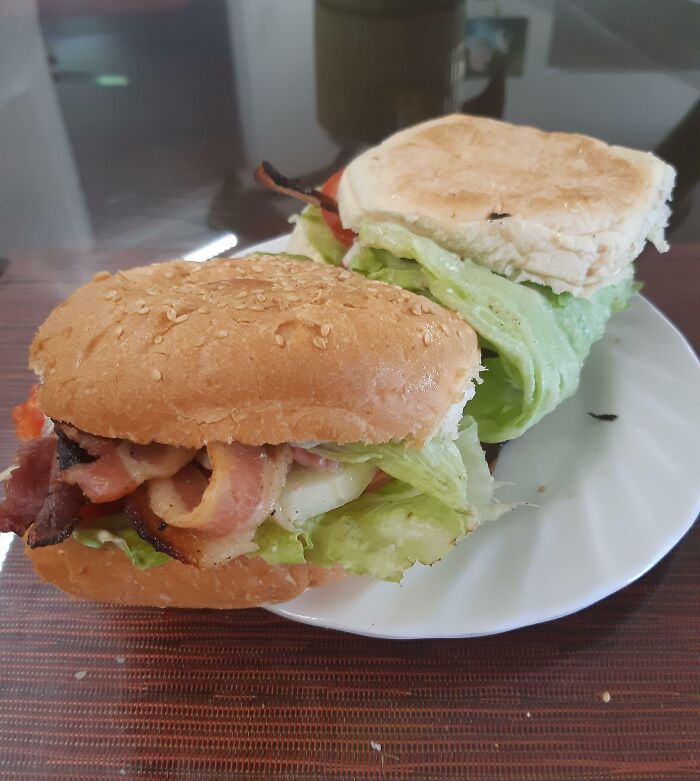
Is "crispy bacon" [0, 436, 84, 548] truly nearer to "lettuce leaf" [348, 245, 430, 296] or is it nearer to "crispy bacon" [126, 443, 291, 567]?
"crispy bacon" [126, 443, 291, 567]

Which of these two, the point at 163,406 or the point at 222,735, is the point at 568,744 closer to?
the point at 222,735

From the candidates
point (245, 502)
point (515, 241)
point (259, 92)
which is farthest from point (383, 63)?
point (245, 502)

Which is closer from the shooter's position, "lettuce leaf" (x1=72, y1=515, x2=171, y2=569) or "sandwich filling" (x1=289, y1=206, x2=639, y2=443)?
"lettuce leaf" (x1=72, y1=515, x2=171, y2=569)

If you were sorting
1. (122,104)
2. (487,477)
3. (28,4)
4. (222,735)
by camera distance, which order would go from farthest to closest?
(28,4)
(122,104)
(487,477)
(222,735)

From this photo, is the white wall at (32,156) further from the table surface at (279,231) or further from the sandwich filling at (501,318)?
the sandwich filling at (501,318)

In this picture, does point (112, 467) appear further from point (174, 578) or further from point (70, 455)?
point (174, 578)

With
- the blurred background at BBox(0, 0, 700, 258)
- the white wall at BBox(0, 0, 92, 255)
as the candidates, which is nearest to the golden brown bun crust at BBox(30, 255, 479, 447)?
the blurred background at BBox(0, 0, 700, 258)

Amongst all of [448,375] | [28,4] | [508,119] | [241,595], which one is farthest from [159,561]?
[28,4]
